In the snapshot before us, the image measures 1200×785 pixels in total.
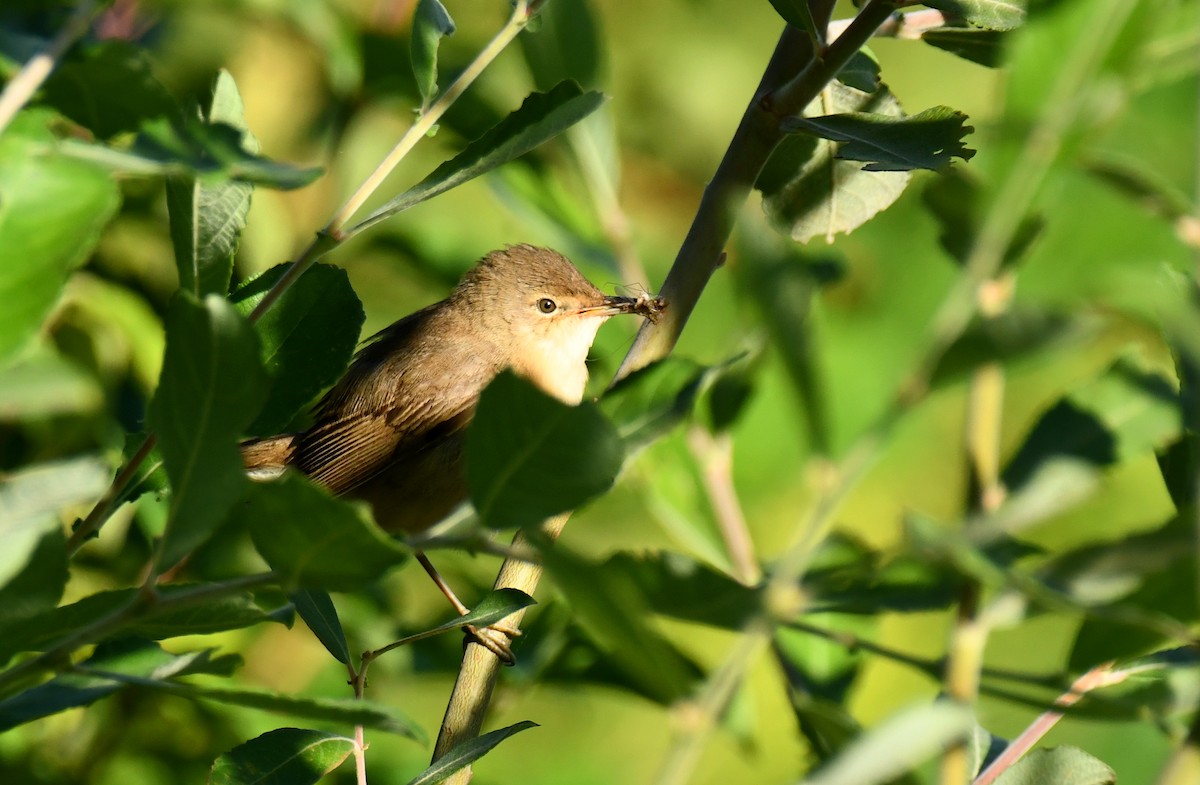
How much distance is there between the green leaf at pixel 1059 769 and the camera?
136 centimetres

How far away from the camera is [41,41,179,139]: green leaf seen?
4.20 feet

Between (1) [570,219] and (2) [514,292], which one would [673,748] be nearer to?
(1) [570,219]

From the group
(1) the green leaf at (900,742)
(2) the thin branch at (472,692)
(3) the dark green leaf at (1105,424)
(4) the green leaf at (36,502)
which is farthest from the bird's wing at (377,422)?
(1) the green leaf at (900,742)

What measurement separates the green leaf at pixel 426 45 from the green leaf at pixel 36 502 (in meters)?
0.56

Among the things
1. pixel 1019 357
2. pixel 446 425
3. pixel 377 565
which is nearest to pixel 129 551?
pixel 446 425

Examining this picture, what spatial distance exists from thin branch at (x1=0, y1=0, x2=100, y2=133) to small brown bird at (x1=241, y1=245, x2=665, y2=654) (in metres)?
2.04

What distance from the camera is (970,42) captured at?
5.54 feet

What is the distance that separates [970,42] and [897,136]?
301 mm

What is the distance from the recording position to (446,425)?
3557 mm

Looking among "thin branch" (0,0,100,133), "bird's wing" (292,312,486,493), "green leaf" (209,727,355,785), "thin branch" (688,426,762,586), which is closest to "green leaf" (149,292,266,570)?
"thin branch" (0,0,100,133)

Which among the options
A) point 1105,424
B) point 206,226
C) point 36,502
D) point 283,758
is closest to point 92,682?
point 283,758

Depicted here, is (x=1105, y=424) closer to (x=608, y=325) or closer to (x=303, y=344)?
(x=303, y=344)

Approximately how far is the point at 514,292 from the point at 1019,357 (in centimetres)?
331

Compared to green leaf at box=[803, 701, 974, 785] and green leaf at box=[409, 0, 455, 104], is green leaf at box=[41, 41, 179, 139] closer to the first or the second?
green leaf at box=[409, 0, 455, 104]
